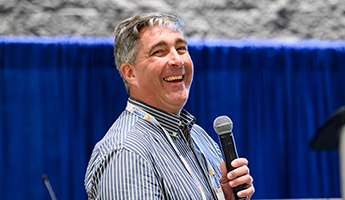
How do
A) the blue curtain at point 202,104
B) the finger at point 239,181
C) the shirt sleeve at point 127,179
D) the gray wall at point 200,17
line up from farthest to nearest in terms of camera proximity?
the gray wall at point 200,17
the blue curtain at point 202,104
the finger at point 239,181
the shirt sleeve at point 127,179

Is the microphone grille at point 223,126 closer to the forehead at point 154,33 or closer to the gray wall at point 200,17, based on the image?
the forehead at point 154,33

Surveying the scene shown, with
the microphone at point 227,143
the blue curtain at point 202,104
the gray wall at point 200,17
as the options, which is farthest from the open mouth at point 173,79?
the gray wall at point 200,17

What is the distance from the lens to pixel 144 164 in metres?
0.92

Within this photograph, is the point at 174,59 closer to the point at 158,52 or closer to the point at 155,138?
the point at 158,52

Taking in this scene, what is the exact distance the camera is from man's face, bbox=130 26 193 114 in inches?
46.4

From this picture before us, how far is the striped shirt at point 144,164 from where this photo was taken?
0.90 m

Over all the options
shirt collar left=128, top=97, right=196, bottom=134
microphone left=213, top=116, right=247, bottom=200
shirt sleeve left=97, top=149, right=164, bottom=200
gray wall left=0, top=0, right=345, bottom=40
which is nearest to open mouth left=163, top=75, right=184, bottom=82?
shirt collar left=128, top=97, right=196, bottom=134

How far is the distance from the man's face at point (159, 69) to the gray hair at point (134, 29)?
0.02 metres

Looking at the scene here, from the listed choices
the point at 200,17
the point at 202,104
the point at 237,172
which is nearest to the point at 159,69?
the point at 237,172

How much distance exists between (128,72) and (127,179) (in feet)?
1.50

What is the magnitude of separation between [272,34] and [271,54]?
10.1 inches

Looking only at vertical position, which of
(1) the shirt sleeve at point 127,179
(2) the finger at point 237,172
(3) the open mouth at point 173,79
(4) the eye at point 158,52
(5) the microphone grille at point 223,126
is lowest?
(2) the finger at point 237,172

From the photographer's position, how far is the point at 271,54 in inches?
173

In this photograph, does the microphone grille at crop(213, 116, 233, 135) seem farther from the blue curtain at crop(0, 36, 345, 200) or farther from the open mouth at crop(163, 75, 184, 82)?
the blue curtain at crop(0, 36, 345, 200)
